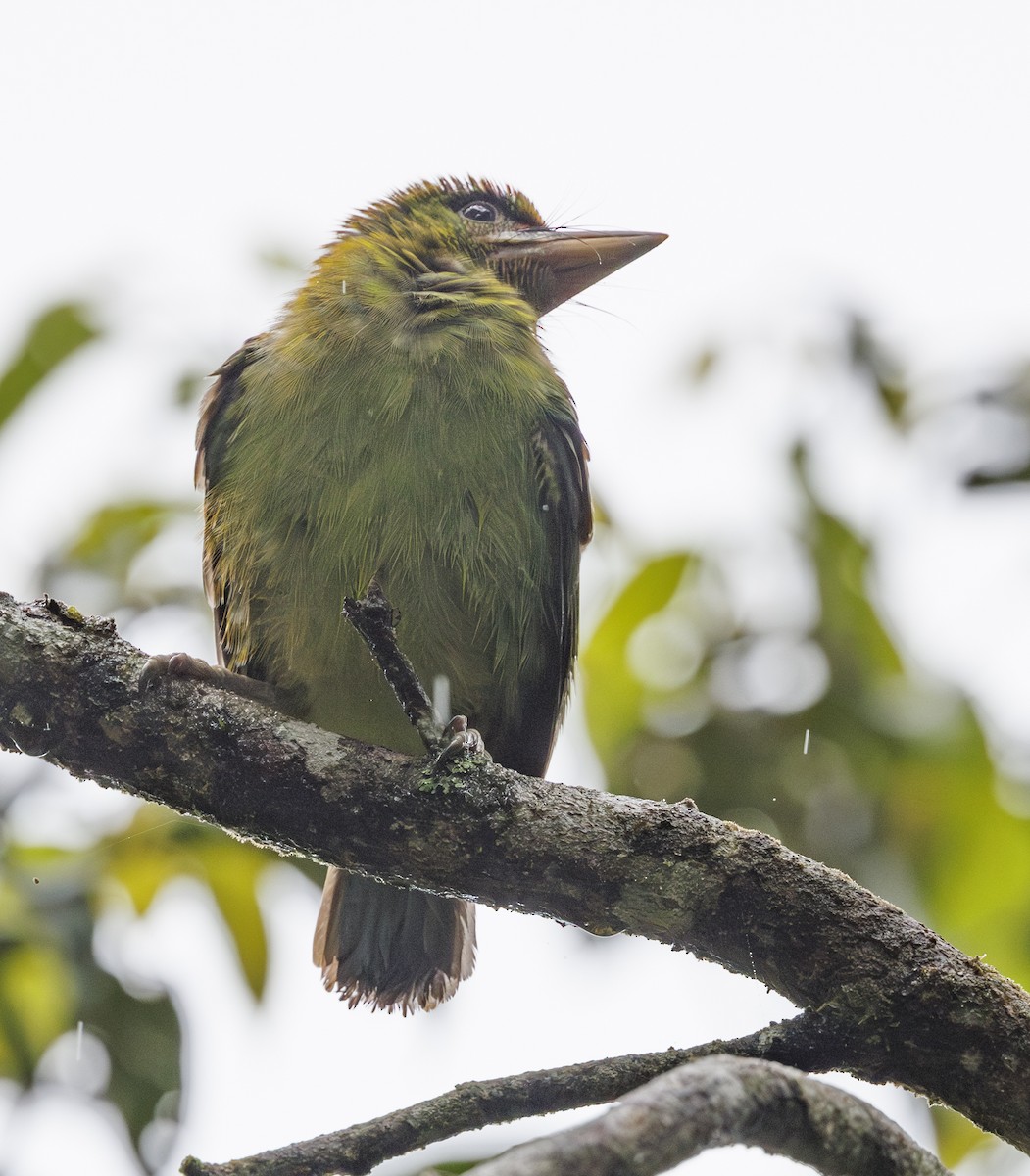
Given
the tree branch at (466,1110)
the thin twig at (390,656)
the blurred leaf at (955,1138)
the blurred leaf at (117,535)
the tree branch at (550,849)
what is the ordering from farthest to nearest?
the blurred leaf at (117,535)
the blurred leaf at (955,1138)
the thin twig at (390,656)
the tree branch at (550,849)
the tree branch at (466,1110)

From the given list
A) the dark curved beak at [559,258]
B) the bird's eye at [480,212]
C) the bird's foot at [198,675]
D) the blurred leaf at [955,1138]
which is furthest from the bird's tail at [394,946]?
the bird's eye at [480,212]

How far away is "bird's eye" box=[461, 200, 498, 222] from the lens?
3.82m

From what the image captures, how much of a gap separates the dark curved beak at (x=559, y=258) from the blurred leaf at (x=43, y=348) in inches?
47.7

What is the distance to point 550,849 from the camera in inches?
87.2

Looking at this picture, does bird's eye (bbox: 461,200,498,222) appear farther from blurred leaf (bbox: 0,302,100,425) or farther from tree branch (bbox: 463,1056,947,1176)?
tree branch (bbox: 463,1056,947,1176)

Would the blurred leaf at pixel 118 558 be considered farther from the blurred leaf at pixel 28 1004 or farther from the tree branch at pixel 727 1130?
the tree branch at pixel 727 1130

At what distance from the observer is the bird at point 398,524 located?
2.92 meters

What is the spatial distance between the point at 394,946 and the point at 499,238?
1.95 metres

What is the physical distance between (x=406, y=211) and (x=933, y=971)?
259cm

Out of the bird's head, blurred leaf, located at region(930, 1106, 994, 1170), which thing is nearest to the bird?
the bird's head

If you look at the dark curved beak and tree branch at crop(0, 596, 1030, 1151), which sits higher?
the dark curved beak

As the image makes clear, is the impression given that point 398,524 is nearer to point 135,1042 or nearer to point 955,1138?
point 135,1042

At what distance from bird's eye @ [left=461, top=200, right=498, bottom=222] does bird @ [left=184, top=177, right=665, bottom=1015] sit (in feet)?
1.38

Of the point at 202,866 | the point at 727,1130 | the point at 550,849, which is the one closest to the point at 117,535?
the point at 202,866
